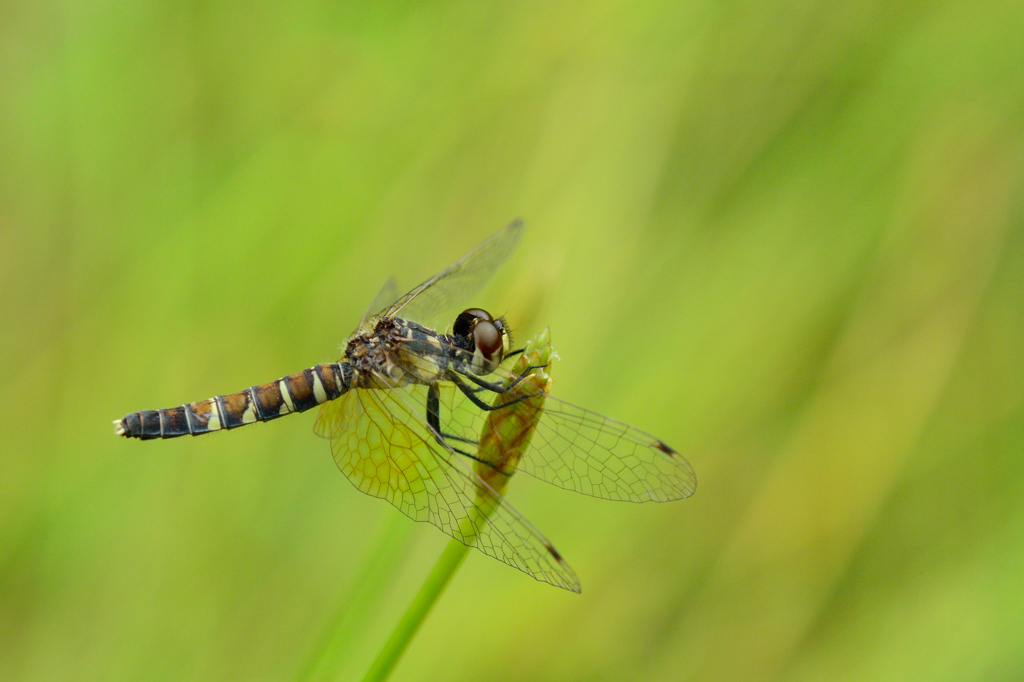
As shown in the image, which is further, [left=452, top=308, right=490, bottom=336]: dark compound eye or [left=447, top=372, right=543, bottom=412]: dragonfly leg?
[left=452, top=308, right=490, bottom=336]: dark compound eye

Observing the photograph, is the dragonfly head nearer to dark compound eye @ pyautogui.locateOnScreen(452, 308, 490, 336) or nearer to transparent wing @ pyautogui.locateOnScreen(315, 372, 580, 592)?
dark compound eye @ pyautogui.locateOnScreen(452, 308, 490, 336)

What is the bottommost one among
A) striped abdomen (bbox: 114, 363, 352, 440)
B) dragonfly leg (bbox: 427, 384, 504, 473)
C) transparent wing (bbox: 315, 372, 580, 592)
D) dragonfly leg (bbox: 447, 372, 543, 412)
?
striped abdomen (bbox: 114, 363, 352, 440)

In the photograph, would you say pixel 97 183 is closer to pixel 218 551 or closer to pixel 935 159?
pixel 218 551

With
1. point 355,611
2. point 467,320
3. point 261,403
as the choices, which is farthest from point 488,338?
point 355,611

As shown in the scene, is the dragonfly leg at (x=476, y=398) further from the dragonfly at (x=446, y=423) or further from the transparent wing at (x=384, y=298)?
the transparent wing at (x=384, y=298)

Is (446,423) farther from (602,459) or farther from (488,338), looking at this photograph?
(602,459)

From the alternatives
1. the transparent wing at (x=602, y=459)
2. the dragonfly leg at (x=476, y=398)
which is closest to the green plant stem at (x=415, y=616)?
the dragonfly leg at (x=476, y=398)

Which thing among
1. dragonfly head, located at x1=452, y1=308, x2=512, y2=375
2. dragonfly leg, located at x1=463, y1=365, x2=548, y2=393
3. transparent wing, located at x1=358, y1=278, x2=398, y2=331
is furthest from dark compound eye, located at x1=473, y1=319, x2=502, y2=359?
transparent wing, located at x1=358, y1=278, x2=398, y2=331
